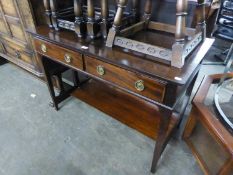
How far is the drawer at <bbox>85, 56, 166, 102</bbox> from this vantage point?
786 mm

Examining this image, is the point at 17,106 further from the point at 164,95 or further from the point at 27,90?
the point at 164,95

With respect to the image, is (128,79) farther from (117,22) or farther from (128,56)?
(117,22)

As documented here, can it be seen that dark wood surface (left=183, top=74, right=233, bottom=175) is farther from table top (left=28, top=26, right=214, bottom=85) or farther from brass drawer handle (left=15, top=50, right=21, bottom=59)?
brass drawer handle (left=15, top=50, right=21, bottom=59)

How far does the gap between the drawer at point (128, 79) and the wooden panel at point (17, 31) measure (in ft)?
3.40

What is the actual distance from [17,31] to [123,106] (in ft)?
4.06

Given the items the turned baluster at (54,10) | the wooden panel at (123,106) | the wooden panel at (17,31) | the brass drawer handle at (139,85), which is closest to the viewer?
the brass drawer handle at (139,85)

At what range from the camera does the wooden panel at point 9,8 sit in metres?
1.52

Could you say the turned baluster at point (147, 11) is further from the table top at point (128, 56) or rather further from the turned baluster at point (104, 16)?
the turned baluster at point (104, 16)

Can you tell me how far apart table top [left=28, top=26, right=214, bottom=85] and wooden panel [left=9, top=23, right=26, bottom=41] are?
1.97 feet

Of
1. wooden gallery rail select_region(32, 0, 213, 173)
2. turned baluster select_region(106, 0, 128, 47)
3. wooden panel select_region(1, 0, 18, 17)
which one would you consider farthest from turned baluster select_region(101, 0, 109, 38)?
wooden panel select_region(1, 0, 18, 17)

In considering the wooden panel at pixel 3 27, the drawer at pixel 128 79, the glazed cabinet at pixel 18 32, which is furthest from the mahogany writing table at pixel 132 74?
the wooden panel at pixel 3 27

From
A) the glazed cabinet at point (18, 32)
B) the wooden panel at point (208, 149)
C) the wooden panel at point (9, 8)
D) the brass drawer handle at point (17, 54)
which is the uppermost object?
the wooden panel at point (9, 8)

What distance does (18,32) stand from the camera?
1677mm

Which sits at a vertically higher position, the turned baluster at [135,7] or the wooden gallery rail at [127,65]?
the turned baluster at [135,7]
